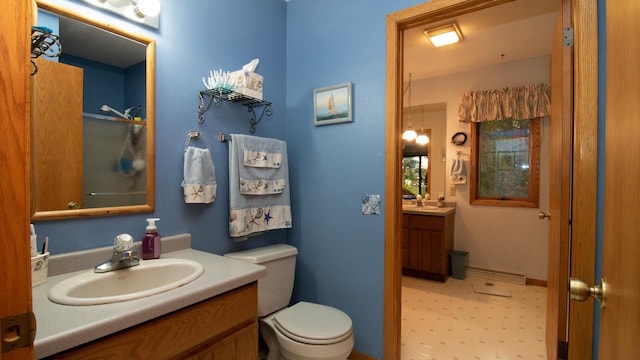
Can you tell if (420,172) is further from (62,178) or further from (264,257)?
(62,178)

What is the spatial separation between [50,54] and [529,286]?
171 inches

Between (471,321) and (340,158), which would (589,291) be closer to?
(340,158)

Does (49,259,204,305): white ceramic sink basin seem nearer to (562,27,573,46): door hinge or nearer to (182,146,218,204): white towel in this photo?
(182,146,218,204): white towel

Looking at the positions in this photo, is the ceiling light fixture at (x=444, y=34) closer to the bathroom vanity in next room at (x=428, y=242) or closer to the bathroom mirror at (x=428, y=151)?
the bathroom mirror at (x=428, y=151)

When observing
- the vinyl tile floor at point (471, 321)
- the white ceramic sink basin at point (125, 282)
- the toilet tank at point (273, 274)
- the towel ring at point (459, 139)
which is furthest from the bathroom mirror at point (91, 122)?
the towel ring at point (459, 139)

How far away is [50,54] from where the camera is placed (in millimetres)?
1164

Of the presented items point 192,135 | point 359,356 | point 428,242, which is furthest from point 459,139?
point 192,135

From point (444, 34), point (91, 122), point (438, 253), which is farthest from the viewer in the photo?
point (438, 253)

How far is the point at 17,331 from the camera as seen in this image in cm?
46

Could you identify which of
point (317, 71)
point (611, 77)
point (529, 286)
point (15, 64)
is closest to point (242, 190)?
point (317, 71)

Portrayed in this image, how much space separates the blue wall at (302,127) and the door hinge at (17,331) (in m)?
0.93

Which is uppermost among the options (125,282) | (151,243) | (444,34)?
(444,34)

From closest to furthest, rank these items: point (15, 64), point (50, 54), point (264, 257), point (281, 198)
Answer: point (15, 64)
point (50, 54)
point (264, 257)
point (281, 198)

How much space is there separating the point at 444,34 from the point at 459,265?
2516mm
